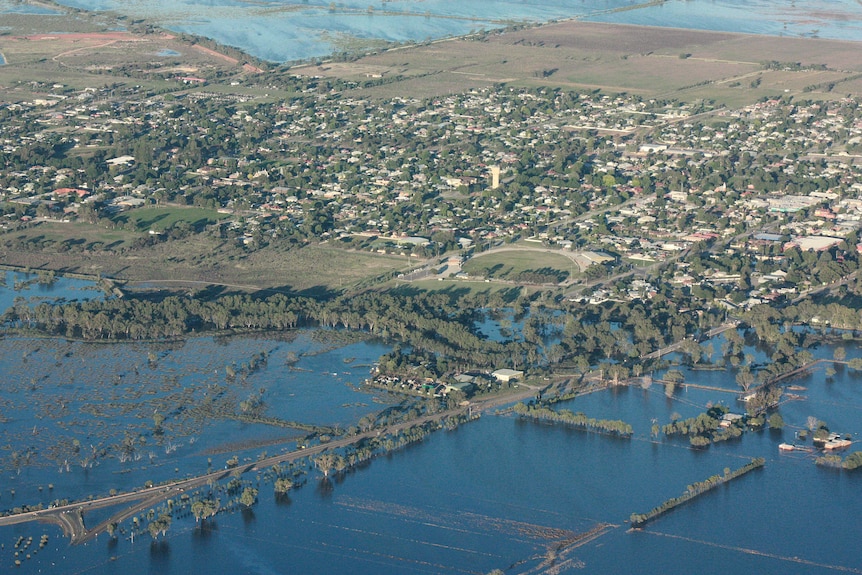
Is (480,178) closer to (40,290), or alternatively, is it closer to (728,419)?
(40,290)

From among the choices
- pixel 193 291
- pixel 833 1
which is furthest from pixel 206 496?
pixel 833 1

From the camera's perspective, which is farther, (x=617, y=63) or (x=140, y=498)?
(x=617, y=63)

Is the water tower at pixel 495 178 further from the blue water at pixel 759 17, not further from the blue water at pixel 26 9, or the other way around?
the blue water at pixel 26 9

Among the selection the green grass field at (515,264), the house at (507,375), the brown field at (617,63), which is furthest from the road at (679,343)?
the brown field at (617,63)

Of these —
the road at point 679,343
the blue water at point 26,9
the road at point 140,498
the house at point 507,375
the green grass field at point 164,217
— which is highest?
the blue water at point 26,9

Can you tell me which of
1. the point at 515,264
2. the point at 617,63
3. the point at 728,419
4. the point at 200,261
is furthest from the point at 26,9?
the point at 728,419

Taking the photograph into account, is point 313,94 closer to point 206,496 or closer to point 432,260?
point 432,260

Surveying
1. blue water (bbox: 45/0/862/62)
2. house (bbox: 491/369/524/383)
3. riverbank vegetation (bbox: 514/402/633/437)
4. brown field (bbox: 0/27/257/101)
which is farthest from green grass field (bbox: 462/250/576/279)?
blue water (bbox: 45/0/862/62)

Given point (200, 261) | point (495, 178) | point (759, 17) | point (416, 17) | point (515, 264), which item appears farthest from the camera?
point (416, 17)
